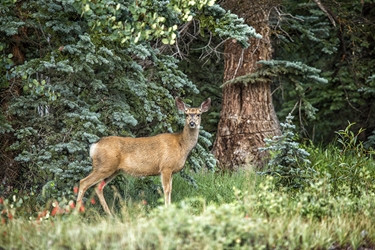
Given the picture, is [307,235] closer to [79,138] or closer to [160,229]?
[160,229]

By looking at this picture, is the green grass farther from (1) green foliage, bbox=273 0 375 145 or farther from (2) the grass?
(1) green foliage, bbox=273 0 375 145

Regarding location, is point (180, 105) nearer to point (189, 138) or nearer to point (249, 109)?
point (189, 138)

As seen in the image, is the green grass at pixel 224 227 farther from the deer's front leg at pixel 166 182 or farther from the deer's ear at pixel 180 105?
the deer's ear at pixel 180 105

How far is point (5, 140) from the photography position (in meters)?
9.27

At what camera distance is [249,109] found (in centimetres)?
1212

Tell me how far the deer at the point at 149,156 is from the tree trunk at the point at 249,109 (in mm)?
2840

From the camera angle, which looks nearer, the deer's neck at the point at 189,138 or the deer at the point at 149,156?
the deer at the point at 149,156

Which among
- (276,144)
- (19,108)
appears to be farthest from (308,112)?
(19,108)

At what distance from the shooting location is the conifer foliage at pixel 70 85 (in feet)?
27.6

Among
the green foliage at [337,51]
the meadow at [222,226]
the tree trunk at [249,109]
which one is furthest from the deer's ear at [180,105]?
the green foliage at [337,51]

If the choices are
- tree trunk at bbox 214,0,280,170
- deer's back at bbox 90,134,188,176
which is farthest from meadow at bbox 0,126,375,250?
tree trunk at bbox 214,0,280,170

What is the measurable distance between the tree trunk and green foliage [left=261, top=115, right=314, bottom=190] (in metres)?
2.85

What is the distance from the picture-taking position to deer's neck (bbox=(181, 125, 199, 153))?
367 inches

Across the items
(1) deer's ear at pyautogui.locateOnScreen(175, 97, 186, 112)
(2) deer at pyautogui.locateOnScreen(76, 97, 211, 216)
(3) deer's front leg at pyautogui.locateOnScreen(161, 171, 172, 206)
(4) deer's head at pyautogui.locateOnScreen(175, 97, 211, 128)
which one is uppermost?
(1) deer's ear at pyautogui.locateOnScreen(175, 97, 186, 112)
